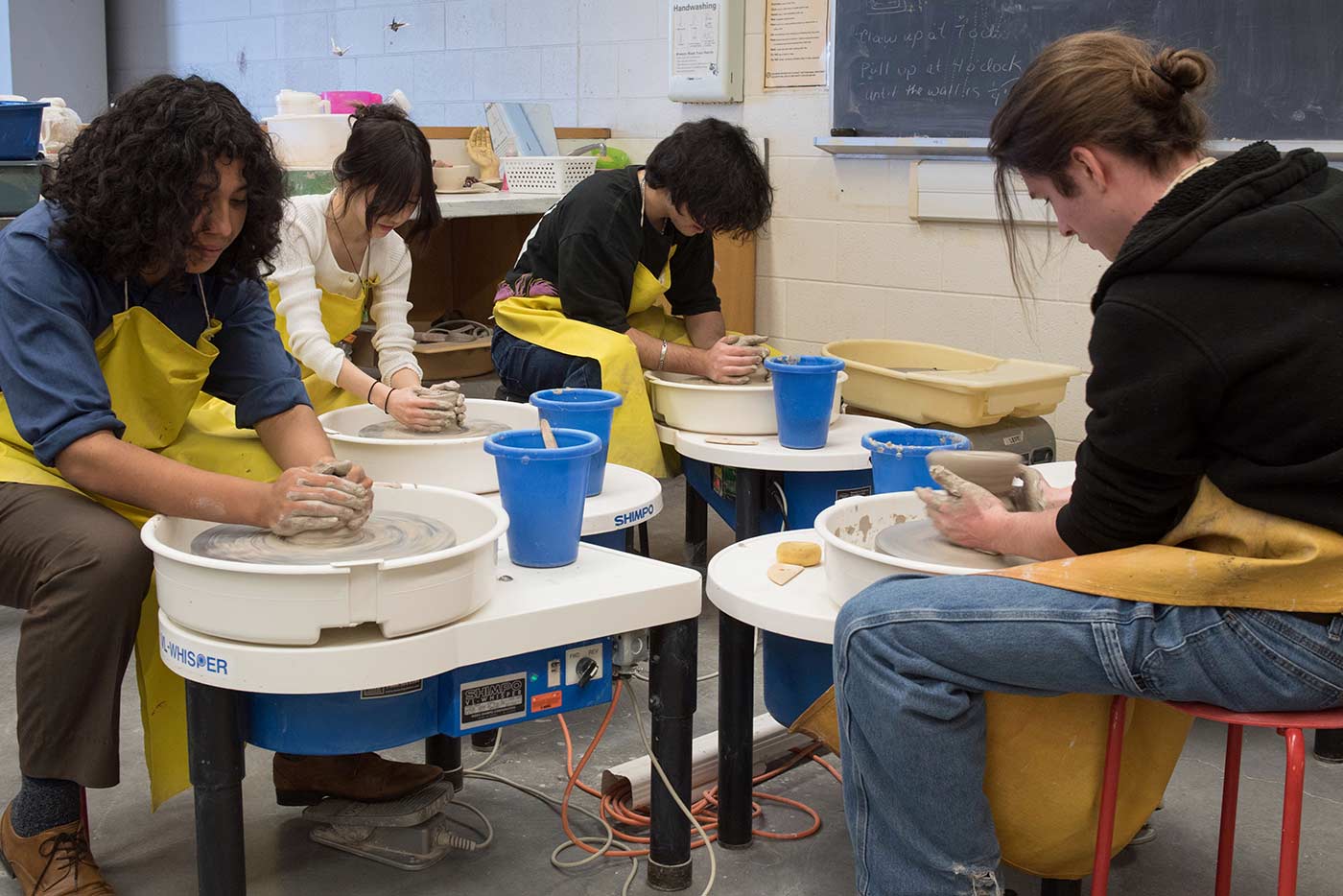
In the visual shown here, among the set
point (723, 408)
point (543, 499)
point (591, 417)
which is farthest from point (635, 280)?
point (543, 499)

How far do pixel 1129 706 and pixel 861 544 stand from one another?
1.42 ft

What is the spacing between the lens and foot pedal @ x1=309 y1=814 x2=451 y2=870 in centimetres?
198

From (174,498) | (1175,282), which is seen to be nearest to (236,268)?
(174,498)

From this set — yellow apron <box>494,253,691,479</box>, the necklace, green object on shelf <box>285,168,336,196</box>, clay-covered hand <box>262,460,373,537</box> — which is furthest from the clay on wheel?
green object on shelf <box>285,168,336,196</box>

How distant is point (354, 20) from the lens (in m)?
5.96

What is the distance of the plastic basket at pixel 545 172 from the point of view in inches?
177

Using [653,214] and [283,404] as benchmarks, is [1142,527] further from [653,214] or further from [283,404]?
[653,214]

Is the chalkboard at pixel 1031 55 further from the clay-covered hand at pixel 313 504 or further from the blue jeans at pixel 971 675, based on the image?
the clay-covered hand at pixel 313 504

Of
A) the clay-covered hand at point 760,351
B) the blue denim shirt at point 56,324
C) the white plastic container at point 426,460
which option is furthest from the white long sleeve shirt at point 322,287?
the clay-covered hand at point 760,351

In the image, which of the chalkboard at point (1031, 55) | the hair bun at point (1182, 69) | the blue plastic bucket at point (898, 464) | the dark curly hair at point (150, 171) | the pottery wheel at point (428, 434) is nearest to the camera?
the hair bun at point (1182, 69)

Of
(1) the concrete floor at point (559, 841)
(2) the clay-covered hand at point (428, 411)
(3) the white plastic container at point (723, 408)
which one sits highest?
(2) the clay-covered hand at point (428, 411)

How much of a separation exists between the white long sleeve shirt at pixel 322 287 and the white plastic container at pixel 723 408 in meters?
0.56

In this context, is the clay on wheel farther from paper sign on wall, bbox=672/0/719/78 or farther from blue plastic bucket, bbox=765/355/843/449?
paper sign on wall, bbox=672/0/719/78

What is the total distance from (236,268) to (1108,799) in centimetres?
143
